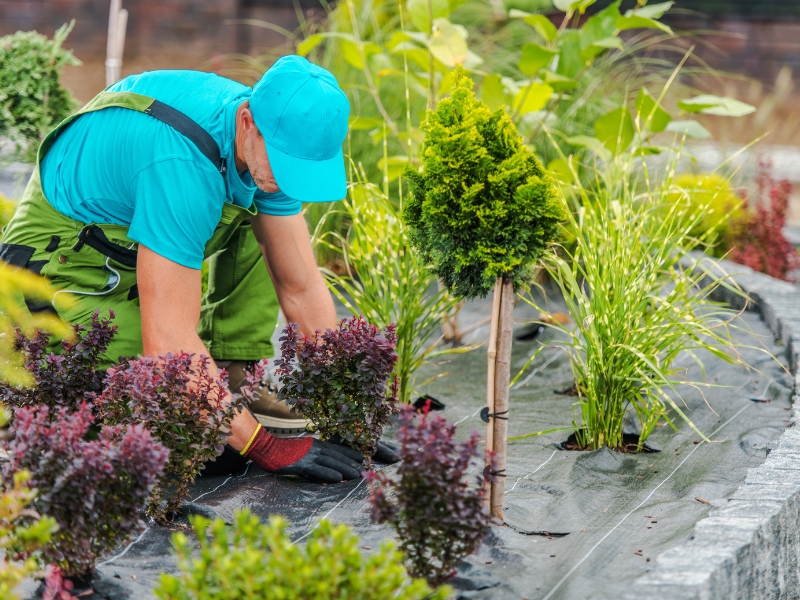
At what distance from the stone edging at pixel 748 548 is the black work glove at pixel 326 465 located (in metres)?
0.96

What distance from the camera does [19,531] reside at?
5.25ft

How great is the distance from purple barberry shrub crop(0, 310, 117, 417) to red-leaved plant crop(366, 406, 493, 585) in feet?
3.28

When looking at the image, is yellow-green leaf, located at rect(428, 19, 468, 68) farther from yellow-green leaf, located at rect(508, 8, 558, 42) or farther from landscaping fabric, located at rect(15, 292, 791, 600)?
landscaping fabric, located at rect(15, 292, 791, 600)

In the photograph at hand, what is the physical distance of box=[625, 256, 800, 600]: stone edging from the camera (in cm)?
166

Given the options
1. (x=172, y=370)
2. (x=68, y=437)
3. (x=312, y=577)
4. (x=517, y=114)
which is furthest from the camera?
(x=517, y=114)

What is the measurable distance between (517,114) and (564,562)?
206 cm

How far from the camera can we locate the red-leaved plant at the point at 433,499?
Answer: 66.1 inches

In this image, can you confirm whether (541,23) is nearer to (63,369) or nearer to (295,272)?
(295,272)

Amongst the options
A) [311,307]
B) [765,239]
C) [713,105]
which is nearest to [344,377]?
[311,307]

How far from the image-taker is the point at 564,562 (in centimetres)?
199

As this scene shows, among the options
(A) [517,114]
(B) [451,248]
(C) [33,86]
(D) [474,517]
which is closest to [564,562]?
(D) [474,517]

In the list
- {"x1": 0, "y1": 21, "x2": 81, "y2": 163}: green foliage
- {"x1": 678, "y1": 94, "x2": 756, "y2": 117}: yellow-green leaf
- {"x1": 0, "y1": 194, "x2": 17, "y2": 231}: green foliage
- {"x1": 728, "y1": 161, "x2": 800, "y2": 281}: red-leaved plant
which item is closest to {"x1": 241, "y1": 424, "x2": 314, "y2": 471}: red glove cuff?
{"x1": 0, "y1": 194, "x2": 17, "y2": 231}: green foliage

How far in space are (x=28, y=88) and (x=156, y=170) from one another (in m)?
1.74

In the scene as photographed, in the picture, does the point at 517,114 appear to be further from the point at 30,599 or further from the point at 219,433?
the point at 30,599
